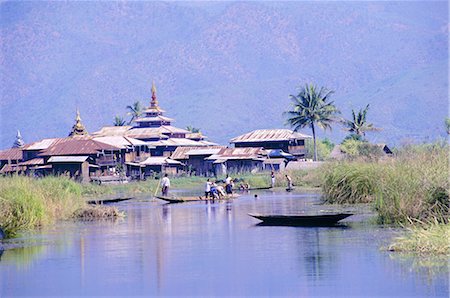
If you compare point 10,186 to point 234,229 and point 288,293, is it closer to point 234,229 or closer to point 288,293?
point 234,229

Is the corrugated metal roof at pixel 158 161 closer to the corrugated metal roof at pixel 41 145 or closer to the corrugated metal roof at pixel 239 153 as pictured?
the corrugated metal roof at pixel 239 153

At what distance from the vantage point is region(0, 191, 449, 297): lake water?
2080 cm

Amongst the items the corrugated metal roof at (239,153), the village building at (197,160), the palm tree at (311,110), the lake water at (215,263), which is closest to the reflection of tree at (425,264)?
the lake water at (215,263)

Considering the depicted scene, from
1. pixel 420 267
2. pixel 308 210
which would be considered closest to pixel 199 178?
pixel 308 210

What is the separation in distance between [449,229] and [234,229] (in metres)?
10.9

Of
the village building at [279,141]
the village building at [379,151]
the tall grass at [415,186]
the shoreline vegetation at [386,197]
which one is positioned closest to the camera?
the shoreline vegetation at [386,197]

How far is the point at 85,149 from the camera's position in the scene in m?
86.8

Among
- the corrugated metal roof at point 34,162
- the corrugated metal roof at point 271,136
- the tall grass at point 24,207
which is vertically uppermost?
the corrugated metal roof at point 271,136

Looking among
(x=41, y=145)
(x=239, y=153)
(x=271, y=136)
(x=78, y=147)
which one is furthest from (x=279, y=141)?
(x=41, y=145)

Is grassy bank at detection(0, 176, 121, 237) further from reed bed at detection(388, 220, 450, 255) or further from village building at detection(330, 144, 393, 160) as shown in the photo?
village building at detection(330, 144, 393, 160)

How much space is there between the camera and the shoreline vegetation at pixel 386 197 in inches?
975

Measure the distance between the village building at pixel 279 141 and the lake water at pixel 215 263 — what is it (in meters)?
64.5

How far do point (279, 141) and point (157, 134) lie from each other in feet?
44.5

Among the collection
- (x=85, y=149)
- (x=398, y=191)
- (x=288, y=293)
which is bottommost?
(x=288, y=293)
